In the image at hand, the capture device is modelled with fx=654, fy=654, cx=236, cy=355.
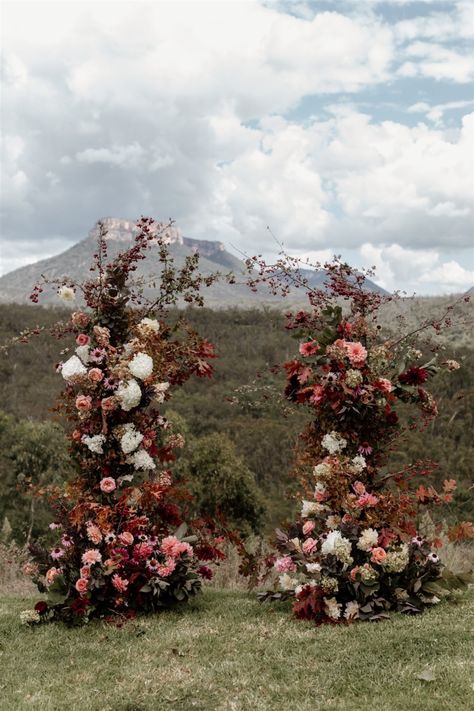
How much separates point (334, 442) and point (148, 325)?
83.4 inches

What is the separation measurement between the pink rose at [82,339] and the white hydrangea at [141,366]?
579mm

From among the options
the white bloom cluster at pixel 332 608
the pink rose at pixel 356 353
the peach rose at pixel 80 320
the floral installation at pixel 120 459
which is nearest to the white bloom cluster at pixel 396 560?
the white bloom cluster at pixel 332 608

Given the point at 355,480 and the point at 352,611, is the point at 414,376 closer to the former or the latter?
the point at 355,480

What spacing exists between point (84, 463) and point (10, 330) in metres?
53.0

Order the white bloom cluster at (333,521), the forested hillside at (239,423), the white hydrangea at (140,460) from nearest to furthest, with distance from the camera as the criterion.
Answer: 1. the white bloom cluster at (333,521)
2. the white hydrangea at (140,460)
3. the forested hillside at (239,423)

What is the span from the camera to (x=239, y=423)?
33500 millimetres

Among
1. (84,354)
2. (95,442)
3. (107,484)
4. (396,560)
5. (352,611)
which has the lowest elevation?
(352,611)

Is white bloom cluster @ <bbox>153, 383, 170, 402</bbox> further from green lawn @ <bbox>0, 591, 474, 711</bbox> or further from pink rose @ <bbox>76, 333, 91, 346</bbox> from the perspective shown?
green lawn @ <bbox>0, 591, 474, 711</bbox>

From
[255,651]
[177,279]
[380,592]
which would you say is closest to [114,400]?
[177,279]

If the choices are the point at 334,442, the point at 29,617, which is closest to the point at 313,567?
the point at 334,442

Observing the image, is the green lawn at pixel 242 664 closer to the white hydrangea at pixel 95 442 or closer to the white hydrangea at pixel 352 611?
the white hydrangea at pixel 352 611

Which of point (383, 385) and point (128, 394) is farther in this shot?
point (128, 394)

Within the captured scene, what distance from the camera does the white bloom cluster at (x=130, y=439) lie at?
609cm

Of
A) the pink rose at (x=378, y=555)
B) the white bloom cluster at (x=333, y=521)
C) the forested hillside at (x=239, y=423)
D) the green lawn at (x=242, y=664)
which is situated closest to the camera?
the green lawn at (x=242, y=664)
